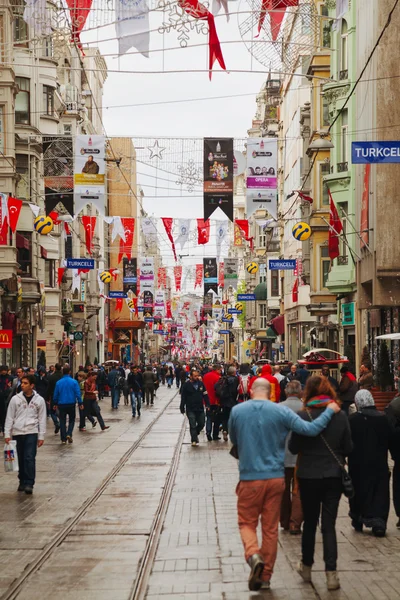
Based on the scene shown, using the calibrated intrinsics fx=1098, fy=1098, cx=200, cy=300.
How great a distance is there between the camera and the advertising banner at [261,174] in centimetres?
3180

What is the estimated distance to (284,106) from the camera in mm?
70250

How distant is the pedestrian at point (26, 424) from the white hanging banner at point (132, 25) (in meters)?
6.41

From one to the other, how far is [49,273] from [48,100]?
896 centimetres

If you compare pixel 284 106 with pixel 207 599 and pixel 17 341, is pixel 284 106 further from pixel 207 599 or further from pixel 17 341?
pixel 207 599

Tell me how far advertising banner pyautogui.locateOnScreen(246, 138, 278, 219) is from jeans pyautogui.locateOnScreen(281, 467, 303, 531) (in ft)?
65.2

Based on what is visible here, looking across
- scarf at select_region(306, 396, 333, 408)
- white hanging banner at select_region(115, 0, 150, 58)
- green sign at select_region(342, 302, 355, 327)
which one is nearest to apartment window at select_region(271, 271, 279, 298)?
green sign at select_region(342, 302, 355, 327)

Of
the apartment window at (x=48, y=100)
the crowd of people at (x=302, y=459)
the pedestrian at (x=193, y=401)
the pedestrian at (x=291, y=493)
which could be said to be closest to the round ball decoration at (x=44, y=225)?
the pedestrian at (x=193, y=401)

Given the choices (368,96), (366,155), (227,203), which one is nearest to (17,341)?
(227,203)

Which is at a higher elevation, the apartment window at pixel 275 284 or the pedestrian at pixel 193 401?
the apartment window at pixel 275 284

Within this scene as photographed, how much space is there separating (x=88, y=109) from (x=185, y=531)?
247 feet

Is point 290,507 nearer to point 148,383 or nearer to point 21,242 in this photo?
point 21,242

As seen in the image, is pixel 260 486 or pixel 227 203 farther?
pixel 227 203

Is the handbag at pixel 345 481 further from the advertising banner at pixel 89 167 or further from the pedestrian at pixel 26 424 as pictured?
the advertising banner at pixel 89 167

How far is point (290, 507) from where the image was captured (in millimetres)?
12484
